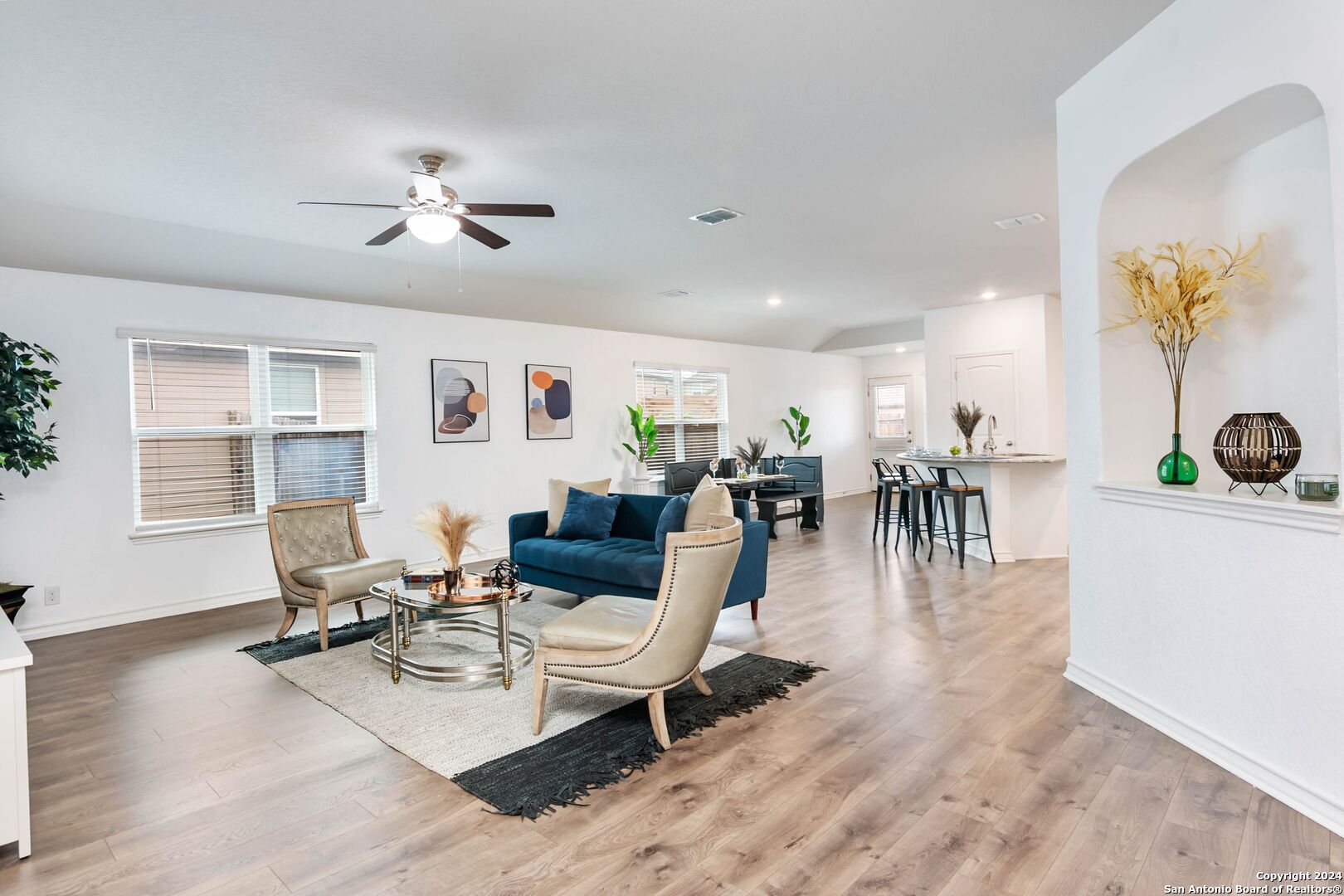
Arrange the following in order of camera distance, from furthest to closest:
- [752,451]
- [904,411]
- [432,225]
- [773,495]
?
[904,411] → [752,451] → [773,495] → [432,225]

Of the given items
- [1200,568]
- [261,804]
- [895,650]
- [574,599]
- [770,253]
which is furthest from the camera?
[770,253]

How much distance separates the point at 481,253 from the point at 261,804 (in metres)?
4.40

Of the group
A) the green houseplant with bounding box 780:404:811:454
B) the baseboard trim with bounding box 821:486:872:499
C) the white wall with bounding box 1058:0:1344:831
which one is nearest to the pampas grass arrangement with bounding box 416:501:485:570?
the white wall with bounding box 1058:0:1344:831

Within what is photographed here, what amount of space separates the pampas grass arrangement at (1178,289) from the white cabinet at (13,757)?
14.4 ft

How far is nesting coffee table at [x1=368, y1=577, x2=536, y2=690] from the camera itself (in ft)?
11.8

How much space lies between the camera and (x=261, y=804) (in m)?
2.53

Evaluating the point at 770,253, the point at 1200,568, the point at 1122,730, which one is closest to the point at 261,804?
the point at 1122,730

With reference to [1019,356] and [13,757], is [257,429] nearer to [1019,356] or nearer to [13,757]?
[13,757]

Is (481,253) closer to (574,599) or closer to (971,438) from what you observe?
(574,599)

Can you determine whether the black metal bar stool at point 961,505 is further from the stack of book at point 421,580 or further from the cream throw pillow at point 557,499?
the stack of book at point 421,580

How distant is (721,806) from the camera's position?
7.98 ft

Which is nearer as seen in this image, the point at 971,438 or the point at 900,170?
the point at 900,170

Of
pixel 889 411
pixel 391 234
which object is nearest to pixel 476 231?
pixel 391 234

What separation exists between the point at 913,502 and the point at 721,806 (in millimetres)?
5097
